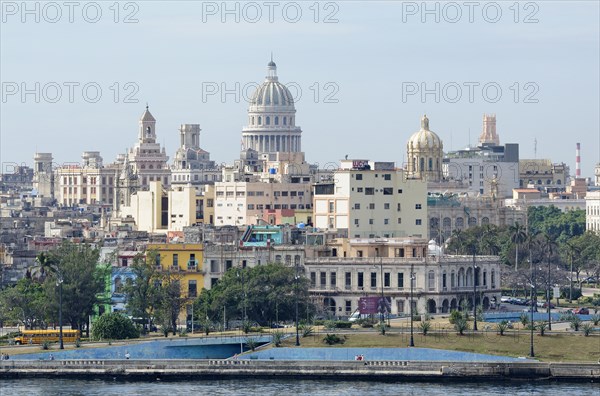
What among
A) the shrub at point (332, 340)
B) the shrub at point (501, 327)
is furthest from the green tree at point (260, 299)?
the shrub at point (501, 327)

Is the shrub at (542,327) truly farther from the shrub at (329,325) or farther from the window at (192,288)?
the window at (192,288)

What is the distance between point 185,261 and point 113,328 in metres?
18.8

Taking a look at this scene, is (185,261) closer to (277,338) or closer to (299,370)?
(277,338)

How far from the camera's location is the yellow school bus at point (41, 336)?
421 feet

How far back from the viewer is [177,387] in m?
115

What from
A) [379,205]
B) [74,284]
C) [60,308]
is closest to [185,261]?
[74,284]

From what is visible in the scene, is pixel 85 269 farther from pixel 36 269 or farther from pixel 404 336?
pixel 404 336

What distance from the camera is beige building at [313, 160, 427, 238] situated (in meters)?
165

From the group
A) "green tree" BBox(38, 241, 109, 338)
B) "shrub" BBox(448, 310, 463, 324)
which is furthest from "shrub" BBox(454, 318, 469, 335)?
"green tree" BBox(38, 241, 109, 338)

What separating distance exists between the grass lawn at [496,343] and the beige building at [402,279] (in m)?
17.7

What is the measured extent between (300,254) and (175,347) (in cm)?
2513

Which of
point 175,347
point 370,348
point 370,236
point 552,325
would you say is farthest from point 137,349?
point 370,236

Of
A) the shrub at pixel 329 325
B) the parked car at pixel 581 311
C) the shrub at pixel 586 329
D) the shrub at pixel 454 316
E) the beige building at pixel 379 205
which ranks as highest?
the beige building at pixel 379 205

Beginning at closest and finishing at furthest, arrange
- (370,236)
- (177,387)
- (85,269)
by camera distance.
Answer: (177,387) → (85,269) → (370,236)
